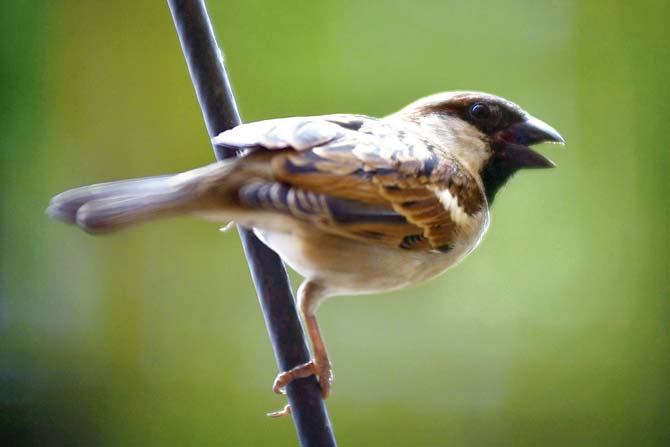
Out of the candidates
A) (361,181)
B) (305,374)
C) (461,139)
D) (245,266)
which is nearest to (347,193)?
(361,181)

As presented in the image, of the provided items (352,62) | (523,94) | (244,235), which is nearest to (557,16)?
(523,94)

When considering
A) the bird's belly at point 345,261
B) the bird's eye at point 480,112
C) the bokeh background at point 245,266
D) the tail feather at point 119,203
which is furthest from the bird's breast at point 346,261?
the bokeh background at point 245,266

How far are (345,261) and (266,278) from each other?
5.1 inches

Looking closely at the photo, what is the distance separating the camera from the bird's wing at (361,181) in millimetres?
855

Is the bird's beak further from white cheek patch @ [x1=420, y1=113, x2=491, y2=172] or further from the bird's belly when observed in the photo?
the bird's belly

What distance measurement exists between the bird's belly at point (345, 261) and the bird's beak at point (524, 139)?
0.72 ft

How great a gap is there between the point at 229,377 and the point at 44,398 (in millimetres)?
457

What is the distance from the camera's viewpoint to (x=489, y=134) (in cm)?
119

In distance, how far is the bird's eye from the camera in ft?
3.91

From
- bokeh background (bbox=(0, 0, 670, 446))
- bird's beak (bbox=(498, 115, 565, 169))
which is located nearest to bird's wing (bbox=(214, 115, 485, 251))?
bird's beak (bbox=(498, 115, 565, 169))

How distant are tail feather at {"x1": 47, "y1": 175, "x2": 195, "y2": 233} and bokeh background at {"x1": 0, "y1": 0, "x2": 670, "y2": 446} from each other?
1.27 metres

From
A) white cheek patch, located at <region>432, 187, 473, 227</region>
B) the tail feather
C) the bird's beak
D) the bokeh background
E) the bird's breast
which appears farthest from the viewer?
the bokeh background

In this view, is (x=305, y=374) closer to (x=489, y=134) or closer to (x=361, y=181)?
(x=361, y=181)

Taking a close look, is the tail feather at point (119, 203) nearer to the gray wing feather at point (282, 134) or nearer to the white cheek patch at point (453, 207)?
the gray wing feather at point (282, 134)
